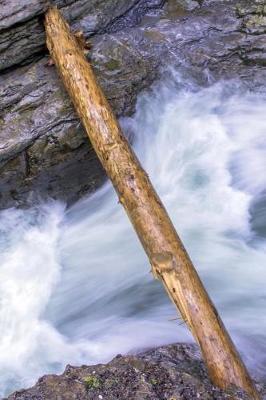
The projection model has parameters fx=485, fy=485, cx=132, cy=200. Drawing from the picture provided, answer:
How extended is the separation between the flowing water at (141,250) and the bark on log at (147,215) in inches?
24.0

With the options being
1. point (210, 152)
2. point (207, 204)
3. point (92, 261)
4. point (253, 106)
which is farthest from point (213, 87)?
point (92, 261)

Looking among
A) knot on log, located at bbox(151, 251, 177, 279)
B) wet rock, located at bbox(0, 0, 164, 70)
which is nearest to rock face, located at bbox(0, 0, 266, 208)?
wet rock, located at bbox(0, 0, 164, 70)

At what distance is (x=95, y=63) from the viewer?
19.0 feet

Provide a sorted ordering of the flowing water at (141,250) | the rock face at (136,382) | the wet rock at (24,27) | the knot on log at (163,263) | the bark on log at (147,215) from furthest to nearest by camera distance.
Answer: the wet rock at (24,27) < the flowing water at (141,250) < the knot on log at (163,263) < the bark on log at (147,215) < the rock face at (136,382)

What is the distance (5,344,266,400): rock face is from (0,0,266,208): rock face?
2.50m

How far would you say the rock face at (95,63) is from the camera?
529cm

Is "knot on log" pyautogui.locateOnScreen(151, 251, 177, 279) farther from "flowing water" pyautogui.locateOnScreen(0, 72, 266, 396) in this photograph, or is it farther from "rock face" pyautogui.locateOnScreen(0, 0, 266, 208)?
"rock face" pyautogui.locateOnScreen(0, 0, 266, 208)

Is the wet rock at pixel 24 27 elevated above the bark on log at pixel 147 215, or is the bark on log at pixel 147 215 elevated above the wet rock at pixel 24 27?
the wet rock at pixel 24 27

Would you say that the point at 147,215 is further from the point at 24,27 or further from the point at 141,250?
the point at 24,27

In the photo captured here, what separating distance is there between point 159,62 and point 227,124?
3.85ft

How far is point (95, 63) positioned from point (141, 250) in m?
2.33

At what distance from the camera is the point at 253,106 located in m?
6.28

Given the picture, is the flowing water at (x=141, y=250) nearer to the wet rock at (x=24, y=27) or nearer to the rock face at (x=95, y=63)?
the rock face at (x=95, y=63)

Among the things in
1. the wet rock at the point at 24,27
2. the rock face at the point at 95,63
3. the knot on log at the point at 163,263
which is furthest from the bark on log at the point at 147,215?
the rock face at the point at 95,63
